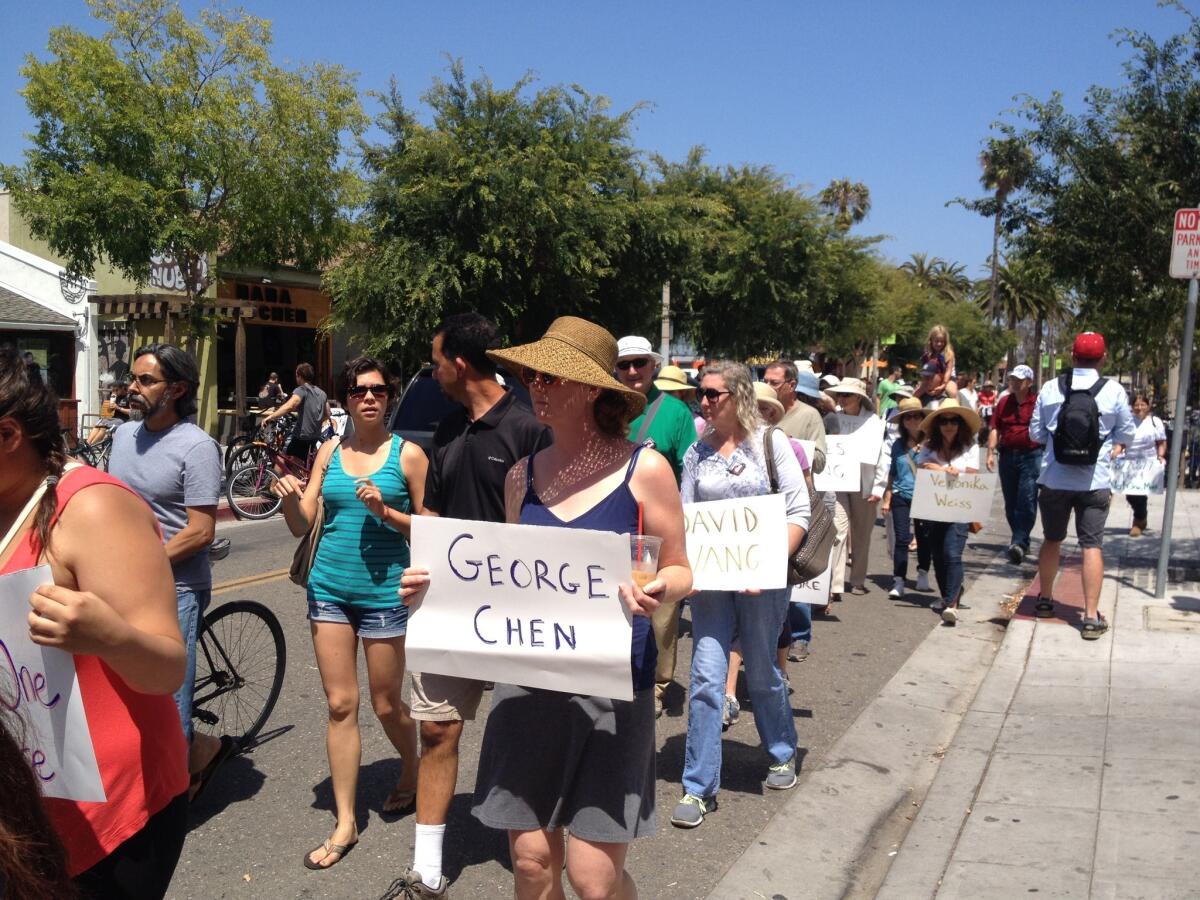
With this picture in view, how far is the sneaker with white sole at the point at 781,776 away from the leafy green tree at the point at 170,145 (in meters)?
13.7

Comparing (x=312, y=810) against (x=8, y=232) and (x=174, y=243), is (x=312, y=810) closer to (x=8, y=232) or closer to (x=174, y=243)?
(x=174, y=243)

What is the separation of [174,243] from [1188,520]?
14494mm

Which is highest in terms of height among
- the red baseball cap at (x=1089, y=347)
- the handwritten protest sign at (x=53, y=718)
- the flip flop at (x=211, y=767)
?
the red baseball cap at (x=1089, y=347)

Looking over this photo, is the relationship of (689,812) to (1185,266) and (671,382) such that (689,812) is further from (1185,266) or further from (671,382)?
(1185,266)

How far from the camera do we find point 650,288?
23.4m

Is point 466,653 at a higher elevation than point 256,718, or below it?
higher

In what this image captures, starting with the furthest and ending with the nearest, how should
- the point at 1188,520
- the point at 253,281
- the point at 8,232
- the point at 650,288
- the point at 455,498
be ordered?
the point at 8,232 → the point at 253,281 → the point at 650,288 → the point at 1188,520 → the point at 455,498

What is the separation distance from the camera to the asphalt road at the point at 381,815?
4.07 metres

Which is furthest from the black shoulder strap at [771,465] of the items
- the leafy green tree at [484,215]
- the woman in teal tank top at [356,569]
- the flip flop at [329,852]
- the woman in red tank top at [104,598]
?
the leafy green tree at [484,215]

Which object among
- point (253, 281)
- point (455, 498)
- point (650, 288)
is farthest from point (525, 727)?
point (253, 281)

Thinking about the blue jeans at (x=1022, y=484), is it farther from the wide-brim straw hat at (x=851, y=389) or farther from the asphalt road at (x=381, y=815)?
the asphalt road at (x=381, y=815)

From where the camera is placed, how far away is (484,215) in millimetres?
20078

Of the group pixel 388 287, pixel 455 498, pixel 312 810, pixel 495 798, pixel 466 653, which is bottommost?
pixel 312 810

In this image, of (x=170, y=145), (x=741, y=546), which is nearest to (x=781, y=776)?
(x=741, y=546)
